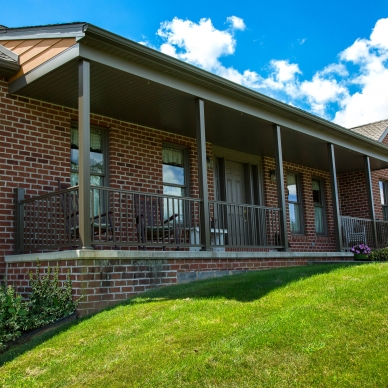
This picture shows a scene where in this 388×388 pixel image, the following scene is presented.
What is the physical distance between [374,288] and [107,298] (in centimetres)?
325

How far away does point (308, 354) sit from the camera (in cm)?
392

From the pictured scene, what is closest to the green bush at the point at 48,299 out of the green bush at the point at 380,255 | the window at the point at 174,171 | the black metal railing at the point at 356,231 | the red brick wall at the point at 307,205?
the window at the point at 174,171

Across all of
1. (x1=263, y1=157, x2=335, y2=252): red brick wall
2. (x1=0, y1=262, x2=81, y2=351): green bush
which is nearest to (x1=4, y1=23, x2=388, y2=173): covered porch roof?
(x1=263, y1=157, x2=335, y2=252): red brick wall

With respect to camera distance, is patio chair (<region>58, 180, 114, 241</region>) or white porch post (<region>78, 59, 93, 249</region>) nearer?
white porch post (<region>78, 59, 93, 249</region>)

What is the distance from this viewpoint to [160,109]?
354 inches

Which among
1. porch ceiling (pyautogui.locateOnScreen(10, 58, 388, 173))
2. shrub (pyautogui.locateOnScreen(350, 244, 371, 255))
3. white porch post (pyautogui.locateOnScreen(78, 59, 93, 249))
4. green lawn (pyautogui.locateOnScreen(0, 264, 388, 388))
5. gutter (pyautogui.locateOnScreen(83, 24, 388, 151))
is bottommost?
green lawn (pyautogui.locateOnScreen(0, 264, 388, 388))

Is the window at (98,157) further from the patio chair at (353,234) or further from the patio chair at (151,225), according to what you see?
the patio chair at (353,234)

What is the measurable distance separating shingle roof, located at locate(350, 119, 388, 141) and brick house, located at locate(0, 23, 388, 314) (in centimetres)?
554

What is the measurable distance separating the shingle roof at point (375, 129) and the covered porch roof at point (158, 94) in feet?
17.3

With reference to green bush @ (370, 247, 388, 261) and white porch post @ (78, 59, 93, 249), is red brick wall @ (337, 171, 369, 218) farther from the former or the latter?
white porch post @ (78, 59, 93, 249)

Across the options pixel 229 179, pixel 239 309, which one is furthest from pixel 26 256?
pixel 229 179

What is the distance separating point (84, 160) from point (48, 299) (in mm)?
1861

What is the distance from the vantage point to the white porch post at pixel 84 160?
6461mm

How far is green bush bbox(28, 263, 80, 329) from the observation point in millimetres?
6258
